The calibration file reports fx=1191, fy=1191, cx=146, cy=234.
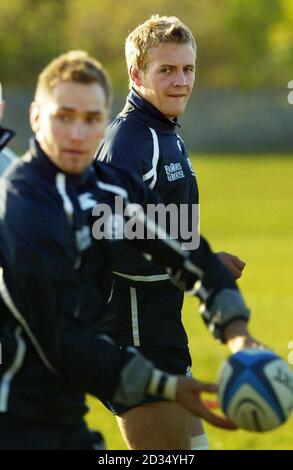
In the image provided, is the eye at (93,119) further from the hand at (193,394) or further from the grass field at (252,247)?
the grass field at (252,247)

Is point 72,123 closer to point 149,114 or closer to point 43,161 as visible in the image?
point 43,161

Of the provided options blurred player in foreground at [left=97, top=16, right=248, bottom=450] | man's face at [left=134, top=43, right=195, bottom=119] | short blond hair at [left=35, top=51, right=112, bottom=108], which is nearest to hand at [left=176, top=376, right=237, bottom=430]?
short blond hair at [left=35, top=51, right=112, bottom=108]

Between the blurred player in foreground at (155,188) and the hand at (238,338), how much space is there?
181cm

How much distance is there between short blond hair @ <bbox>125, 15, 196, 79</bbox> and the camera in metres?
7.37

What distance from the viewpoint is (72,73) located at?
496 cm

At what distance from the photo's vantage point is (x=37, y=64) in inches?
2697

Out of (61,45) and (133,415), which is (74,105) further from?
(61,45)

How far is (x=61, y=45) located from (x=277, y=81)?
14.1m

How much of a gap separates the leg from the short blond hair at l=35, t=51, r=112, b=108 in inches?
95.5

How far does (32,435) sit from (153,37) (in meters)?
3.13

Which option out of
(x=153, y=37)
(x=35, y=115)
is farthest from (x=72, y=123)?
(x=153, y=37)

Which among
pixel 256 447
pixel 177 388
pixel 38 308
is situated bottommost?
pixel 256 447

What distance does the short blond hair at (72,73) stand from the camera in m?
4.96

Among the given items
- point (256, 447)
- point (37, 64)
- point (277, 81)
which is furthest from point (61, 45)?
point (256, 447)
